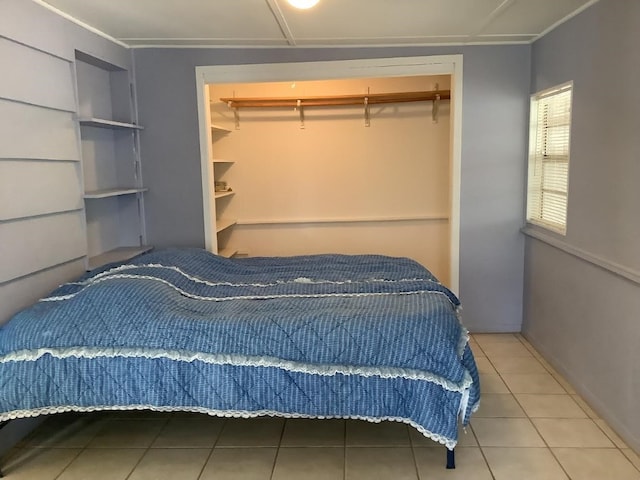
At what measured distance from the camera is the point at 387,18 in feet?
10.7

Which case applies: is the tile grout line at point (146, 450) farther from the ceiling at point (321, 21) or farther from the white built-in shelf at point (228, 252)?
the ceiling at point (321, 21)

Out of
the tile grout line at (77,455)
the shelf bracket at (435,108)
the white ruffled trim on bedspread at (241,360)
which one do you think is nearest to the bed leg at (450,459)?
the white ruffled trim on bedspread at (241,360)

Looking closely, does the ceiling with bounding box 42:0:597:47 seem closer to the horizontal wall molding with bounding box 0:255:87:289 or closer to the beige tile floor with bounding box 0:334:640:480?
the horizontal wall molding with bounding box 0:255:87:289

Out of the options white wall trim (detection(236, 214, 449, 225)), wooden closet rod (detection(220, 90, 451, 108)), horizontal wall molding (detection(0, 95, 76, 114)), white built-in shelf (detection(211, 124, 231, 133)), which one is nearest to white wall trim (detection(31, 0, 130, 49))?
horizontal wall molding (detection(0, 95, 76, 114))

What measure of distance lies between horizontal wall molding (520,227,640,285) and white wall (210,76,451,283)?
1.32 m

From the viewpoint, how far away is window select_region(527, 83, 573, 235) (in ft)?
11.5

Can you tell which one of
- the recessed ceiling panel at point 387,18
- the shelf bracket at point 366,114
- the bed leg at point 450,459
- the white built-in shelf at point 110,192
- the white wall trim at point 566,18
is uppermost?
the recessed ceiling panel at point 387,18

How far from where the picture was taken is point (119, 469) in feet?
8.36

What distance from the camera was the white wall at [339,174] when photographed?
5.07m

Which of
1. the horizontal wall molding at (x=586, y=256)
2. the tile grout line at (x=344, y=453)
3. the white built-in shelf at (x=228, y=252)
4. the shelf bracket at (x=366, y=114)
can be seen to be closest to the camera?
the tile grout line at (x=344, y=453)

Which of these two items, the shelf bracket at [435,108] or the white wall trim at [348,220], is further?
the white wall trim at [348,220]

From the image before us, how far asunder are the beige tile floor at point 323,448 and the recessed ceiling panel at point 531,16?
7.14 ft

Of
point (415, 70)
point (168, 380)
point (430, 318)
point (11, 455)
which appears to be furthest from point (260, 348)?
point (415, 70)

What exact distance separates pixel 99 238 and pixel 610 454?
3245 millimetres
